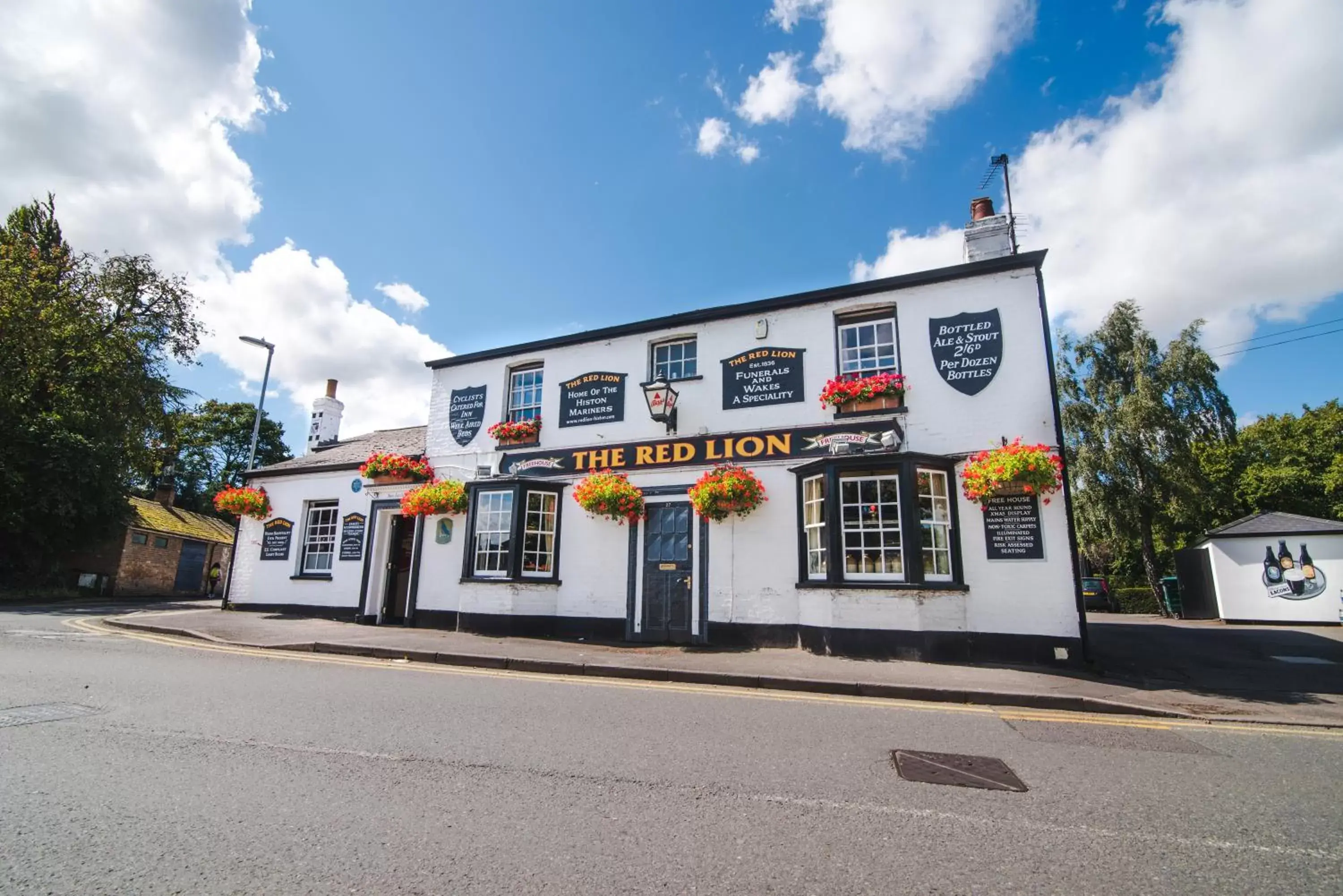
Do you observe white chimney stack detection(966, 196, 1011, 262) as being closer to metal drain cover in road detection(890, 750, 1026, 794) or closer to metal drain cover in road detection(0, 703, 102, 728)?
metal drain cover in road detection(890, 750, 1026, 794)

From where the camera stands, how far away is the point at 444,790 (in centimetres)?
391

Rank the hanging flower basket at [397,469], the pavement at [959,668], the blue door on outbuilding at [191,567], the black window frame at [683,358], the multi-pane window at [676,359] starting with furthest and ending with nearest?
the blue door on outbuilding at [191,567] → the hanging flower basket at [397,469] → the multi-pane window at [676,359] → the black window frame at [683,358] → the pavement at [959,668]

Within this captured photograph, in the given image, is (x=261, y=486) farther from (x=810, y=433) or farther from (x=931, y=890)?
(x=931, y=890)

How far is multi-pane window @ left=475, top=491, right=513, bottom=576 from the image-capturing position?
43.1 ft

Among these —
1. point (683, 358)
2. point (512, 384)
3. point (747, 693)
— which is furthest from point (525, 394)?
→ point (747, 693)

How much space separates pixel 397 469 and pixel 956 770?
525 inches

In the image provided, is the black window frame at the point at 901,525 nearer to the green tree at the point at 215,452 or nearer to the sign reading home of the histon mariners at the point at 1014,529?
the sign reading home of the histon mariners at the point at 1014,529

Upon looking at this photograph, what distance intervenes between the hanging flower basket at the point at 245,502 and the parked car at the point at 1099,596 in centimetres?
3027

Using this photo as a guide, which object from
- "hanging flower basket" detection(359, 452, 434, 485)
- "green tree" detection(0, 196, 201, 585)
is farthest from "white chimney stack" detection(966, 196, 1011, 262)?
"green tree" detection(0, 196, 201, 585)

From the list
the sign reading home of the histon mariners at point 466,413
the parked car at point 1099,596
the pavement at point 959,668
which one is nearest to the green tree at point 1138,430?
the parked car at point 1099,596

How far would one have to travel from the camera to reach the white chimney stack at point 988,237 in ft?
37.6

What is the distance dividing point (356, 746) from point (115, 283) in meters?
27.8

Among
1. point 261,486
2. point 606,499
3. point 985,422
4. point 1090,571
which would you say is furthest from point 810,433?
point 1090,571

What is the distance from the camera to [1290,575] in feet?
56.1
